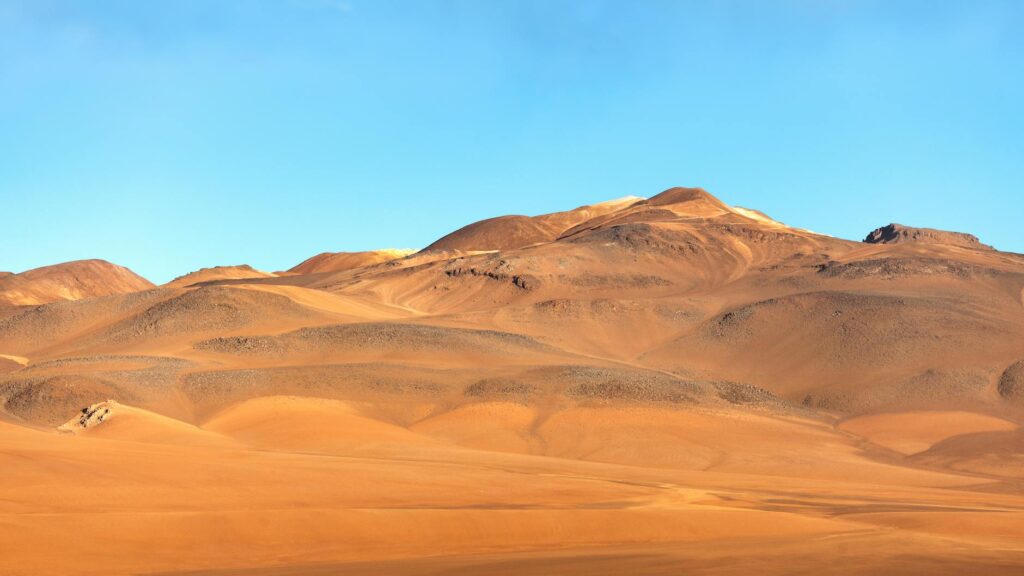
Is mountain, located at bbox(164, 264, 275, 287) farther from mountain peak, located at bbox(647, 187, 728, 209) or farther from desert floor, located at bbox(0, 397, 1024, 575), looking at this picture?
desert floor, located at bbox(0, 397, 1024, 575)

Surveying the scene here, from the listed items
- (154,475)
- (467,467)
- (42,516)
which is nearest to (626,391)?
(467,467)

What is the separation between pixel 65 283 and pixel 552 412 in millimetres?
144614

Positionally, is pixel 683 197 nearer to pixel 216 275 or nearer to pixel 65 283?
pixel 216 275

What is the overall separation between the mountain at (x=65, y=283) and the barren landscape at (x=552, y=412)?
40475mm

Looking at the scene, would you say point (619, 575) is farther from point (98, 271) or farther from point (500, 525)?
point (98, 271)

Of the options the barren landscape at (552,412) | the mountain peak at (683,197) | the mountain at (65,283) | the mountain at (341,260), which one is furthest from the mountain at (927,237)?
the mountain at (65,283)

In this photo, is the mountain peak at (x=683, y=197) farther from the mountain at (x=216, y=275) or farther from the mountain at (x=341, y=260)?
the mountain at (x=216, y=275)

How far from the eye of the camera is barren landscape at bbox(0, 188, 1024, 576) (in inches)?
810

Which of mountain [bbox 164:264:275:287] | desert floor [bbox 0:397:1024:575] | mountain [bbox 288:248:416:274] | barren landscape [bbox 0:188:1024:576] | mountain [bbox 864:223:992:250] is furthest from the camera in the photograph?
mountain [bbox 288:248:416:274]

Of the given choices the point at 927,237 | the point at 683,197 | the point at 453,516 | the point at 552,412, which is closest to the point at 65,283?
the point at 683,197

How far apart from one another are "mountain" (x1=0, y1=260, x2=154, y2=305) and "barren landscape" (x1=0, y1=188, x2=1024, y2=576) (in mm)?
40475

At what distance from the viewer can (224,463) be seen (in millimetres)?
30109

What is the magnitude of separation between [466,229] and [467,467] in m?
115

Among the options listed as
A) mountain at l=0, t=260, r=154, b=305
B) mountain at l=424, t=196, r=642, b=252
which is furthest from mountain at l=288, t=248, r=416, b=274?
mountain at l=0, t=260, r=154, b=305
